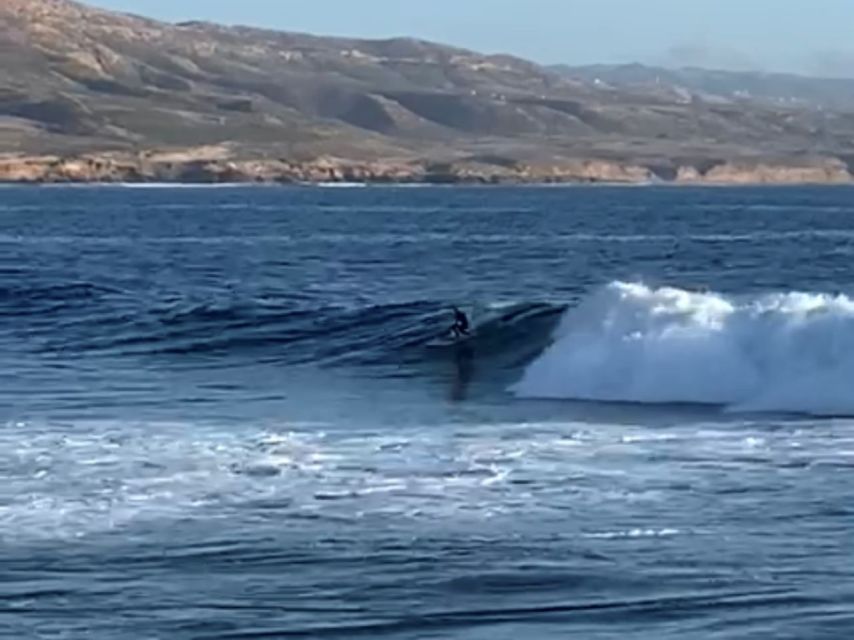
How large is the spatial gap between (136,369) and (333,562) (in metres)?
18.3

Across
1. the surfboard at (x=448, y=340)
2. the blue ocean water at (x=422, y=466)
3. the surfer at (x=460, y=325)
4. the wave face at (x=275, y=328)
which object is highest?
the blue ocean water at (x=422, y=466)

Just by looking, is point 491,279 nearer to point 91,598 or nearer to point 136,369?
point 136,369

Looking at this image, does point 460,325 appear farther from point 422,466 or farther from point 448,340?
point 422,466

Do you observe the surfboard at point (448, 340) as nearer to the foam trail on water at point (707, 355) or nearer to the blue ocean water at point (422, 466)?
the blue ocean water at point (422, 466)

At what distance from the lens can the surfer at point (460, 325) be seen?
41812mm

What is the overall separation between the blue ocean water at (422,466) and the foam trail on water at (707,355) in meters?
0.06

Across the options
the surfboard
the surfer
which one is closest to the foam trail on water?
the surfboard

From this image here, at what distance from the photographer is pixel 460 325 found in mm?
42188

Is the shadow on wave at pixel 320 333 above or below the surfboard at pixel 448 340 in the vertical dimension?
below

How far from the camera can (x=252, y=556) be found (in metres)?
17.7

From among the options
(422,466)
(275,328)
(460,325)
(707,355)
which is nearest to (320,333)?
(275,328)

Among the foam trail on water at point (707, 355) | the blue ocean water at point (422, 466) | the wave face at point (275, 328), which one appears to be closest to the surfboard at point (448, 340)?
the wave face at point (275, 328)

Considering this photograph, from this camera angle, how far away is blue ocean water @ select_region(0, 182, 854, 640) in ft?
52.9

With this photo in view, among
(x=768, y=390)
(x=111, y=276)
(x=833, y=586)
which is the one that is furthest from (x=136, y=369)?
(x=111, y=276)
